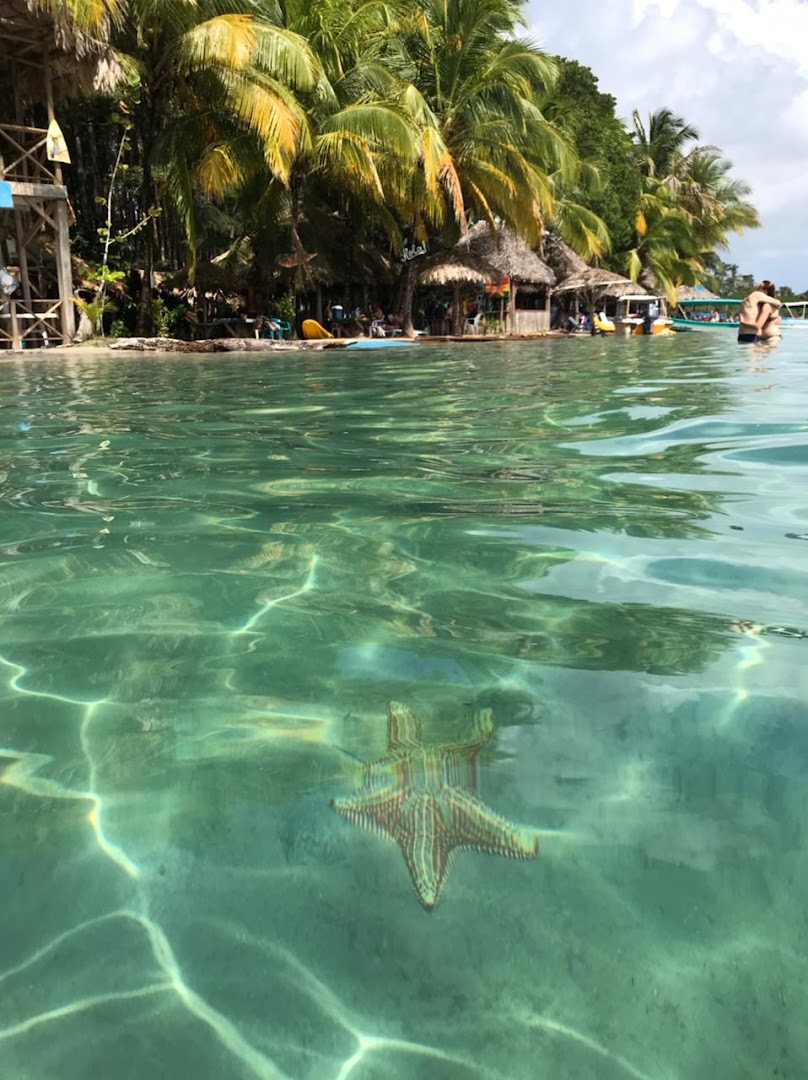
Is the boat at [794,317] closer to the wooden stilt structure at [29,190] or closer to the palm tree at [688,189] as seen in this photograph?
the palm tree at [688,189]

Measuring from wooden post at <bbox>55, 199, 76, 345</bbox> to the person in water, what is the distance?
36.0 feet

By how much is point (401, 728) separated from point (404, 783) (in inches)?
7.8

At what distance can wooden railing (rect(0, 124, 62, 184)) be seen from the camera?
13.0 metres

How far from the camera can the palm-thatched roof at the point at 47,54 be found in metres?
11.4

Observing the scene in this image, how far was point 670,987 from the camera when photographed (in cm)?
98

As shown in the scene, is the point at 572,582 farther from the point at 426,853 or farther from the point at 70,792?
the point at 70,792

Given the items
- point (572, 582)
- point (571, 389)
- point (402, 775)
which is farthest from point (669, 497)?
point (571, 389)

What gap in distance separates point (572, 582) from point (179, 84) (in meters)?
15.6

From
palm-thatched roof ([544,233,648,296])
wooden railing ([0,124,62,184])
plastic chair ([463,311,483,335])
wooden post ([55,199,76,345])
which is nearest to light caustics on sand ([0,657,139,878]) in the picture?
wooden railing ([0,124,62,184])

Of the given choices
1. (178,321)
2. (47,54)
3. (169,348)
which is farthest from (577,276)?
(47,54)

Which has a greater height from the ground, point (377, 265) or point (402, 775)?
point (377, 265)

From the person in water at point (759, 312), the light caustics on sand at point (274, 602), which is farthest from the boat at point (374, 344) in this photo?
the light caustics on sand at point (274, 602)

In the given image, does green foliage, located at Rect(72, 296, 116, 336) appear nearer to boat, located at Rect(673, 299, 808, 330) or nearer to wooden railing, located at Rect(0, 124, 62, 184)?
wooden railing, located at Rect(0, 124, 62, 184)

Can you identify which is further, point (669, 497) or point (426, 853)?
point (669, 497)
